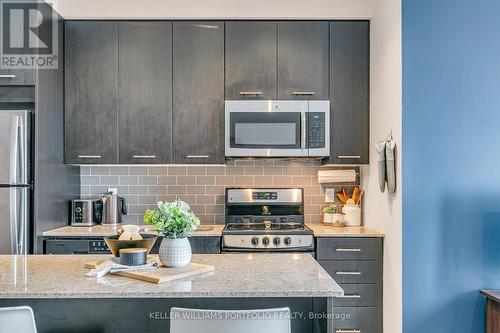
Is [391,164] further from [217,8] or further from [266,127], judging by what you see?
[217,8]

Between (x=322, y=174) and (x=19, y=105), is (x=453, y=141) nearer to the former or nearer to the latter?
(x=322, y=174)

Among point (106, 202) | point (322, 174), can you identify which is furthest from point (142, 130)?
point (322, 174)

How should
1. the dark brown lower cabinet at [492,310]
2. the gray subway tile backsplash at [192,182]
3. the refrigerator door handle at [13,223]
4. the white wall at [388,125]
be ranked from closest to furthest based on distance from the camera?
1. the dark brown lower cabinet at [492,310]
2. the white wall at [388,125]
3. the refrigerator door handle at [13,223]
4. the gray subway tile backsplash at [192,182]

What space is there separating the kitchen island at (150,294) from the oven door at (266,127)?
4.95 ft

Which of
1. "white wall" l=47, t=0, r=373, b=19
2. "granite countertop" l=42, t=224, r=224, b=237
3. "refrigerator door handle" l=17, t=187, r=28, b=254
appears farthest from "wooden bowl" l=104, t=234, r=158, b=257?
"white wall" l=47, t=0, r=373, b=19

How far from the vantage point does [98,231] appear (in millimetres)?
3213

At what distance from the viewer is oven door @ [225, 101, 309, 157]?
3.39 metres

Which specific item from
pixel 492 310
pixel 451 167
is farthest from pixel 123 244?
pixel 492 310

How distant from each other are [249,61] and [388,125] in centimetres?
121

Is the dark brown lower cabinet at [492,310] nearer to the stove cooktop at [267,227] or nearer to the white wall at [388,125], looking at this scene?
the white wall at [388,125]

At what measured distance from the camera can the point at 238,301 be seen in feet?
5.92

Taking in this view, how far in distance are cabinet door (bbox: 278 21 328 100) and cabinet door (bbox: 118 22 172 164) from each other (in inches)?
35.9

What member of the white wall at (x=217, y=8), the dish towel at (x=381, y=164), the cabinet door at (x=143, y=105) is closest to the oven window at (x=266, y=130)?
the cabinet door at (x=143, y=105)

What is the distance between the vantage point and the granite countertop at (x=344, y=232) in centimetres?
310
